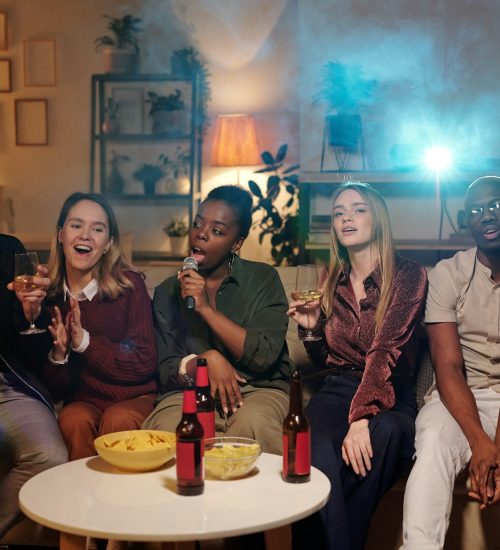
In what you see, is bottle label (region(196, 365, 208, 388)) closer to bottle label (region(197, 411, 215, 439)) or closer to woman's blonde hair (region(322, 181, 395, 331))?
bottle label (region(197, 411, 215, 439))

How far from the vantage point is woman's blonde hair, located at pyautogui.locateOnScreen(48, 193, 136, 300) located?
2.72m

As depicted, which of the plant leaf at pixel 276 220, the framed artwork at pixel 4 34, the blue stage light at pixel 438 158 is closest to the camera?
the blue stage light at pixel 438 158

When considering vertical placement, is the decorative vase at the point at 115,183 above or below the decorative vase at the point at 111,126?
below

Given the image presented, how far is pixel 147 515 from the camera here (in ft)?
5.59

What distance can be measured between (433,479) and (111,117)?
13.0 feet

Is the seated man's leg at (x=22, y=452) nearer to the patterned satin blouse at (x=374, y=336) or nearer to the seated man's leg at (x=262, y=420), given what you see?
the seated man's leg at (x=262, y=420)

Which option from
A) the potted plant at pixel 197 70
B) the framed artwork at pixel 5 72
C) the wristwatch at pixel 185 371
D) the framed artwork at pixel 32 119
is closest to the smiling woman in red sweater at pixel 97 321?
the wristwatch at pixel 185 371

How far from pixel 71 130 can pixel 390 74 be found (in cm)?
233

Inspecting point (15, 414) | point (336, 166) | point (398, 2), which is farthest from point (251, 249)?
point (15, 414)

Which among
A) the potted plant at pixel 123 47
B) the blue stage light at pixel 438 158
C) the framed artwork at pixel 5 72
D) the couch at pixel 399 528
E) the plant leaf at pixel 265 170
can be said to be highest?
the potted plant at pixel 123 47

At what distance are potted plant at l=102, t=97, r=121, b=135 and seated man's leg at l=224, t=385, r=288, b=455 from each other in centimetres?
335

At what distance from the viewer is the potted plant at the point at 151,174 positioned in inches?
219

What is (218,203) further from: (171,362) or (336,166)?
(336,166)

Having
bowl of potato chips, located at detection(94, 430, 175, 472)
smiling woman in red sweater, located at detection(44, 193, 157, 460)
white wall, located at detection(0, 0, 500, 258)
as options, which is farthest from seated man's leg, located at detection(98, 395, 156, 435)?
white wall, located at detection(0, 0, 500, 258)
